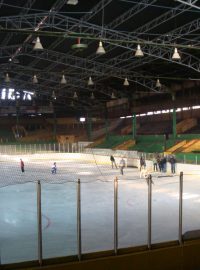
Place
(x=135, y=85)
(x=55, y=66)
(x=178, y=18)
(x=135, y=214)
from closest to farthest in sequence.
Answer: (x=135, y=214)
(x=178, y=18)
(x=55, y=66)
(x=135, y=85)

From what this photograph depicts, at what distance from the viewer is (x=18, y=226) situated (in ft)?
37.6

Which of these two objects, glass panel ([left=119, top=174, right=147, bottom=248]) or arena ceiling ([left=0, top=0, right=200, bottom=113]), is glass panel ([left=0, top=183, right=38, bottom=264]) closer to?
glass panel ([left=119, top=174, right=147, bottom=248])

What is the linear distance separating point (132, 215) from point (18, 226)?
372 cm

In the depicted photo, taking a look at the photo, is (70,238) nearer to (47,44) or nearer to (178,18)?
(178,18)

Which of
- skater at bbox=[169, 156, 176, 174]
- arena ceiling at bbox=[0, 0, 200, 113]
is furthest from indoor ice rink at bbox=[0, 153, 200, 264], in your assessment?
arena ceiling at bbox=[0, 0, 200, 113]

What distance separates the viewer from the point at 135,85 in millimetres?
41781

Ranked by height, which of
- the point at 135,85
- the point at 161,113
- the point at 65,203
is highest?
the point at 135,85

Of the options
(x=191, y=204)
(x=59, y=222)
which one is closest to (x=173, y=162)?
(x=191, y=204)

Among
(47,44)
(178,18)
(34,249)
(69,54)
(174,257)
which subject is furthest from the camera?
(69,54)

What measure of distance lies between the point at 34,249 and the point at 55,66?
89.2 ft

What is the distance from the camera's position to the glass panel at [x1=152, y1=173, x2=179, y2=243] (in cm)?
1027

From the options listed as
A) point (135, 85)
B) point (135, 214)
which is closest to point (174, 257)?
point (135, 214)

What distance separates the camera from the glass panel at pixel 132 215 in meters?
9.73

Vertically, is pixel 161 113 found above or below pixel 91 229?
above
